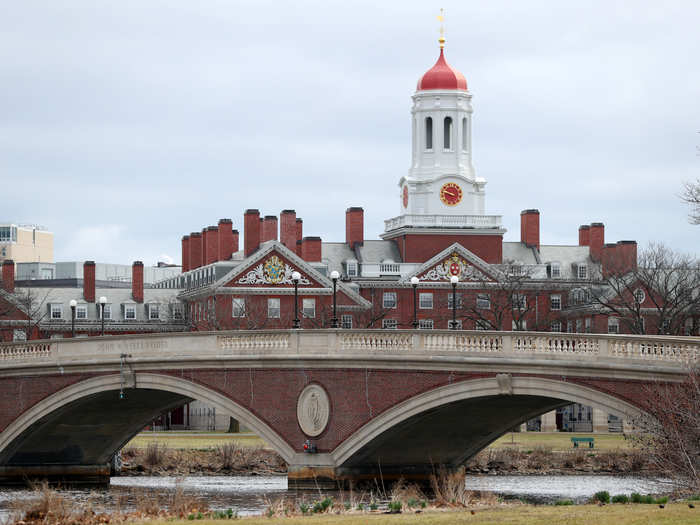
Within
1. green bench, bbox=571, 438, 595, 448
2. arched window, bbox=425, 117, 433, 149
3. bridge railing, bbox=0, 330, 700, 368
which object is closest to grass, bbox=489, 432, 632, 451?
green bench, bbox=571, 438, 595, 448

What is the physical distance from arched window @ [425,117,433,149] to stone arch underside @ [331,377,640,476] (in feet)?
199

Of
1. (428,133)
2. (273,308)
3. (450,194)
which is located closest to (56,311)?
(273,308)

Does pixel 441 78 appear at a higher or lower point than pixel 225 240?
higher

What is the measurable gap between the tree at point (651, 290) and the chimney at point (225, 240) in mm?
25100

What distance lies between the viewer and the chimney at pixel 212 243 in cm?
11211

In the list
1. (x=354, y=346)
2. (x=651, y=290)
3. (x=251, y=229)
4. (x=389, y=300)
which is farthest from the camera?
(x=389, y=300)

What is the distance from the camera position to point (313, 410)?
158 feet

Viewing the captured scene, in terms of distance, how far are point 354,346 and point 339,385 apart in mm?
1281

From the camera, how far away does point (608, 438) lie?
84.4m

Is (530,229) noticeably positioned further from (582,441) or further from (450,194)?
(582,441)

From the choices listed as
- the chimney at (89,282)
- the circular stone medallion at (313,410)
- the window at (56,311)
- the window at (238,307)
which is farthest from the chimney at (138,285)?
the circular stone medallion at (313,410)

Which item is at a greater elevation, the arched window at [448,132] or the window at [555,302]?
the arched window at [448,132]

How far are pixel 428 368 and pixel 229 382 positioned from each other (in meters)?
7.47

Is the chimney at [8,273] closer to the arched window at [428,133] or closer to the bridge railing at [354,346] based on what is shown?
the arched window at [428,133]
